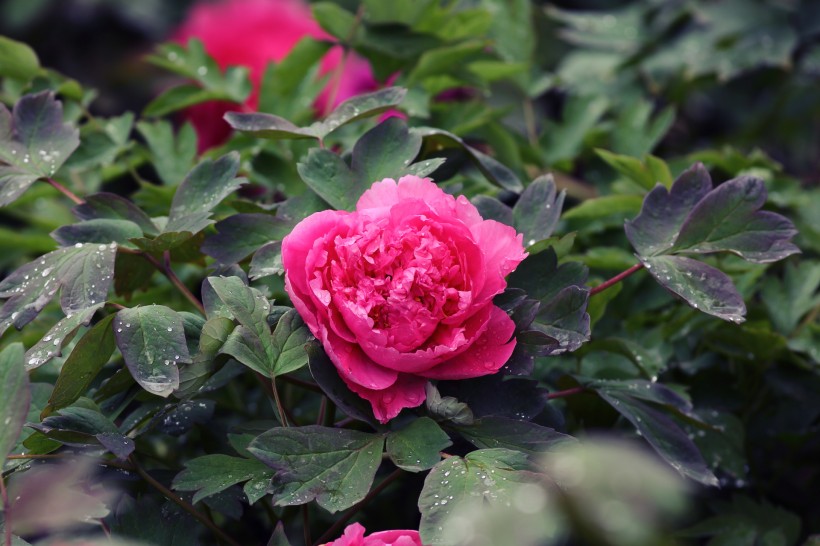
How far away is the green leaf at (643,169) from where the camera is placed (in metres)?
0.70

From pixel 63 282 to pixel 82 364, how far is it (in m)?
0.06

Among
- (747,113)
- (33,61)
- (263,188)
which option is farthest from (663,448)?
(747,113)

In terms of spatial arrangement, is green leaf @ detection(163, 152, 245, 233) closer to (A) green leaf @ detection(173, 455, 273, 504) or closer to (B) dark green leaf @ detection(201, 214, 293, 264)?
(B) dark green leaf @ detection(201, 214, 293, 264)

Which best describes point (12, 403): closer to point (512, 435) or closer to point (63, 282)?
point (63, 282)

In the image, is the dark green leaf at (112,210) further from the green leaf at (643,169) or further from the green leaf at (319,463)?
the green leaf at (643,169)

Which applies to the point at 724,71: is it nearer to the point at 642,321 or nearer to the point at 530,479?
the point at 642,321

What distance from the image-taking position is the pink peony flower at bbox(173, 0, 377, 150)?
1.18 metres

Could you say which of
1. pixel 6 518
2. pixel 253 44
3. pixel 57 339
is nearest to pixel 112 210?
pixel 57 339

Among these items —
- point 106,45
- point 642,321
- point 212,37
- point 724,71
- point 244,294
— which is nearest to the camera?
point 244,294

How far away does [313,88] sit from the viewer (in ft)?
2.91

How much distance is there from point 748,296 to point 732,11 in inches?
24.8

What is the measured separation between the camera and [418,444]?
0.47 meters

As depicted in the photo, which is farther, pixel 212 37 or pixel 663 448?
pixel 212 37

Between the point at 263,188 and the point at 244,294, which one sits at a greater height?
the point at 244,294
